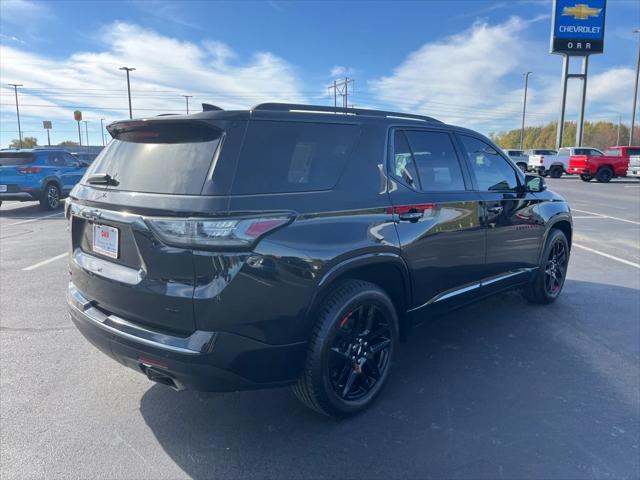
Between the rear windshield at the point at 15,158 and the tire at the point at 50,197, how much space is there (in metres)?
0.82

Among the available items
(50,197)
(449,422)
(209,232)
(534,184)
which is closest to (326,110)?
(209,232)

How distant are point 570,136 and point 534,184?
11283cm

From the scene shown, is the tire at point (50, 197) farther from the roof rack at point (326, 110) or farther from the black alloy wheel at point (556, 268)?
the black alloy wheel at point (556, 268)

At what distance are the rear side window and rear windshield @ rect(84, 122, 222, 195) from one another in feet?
0.63

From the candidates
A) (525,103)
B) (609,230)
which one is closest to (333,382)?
(609,230)

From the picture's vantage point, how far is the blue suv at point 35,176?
12438mm

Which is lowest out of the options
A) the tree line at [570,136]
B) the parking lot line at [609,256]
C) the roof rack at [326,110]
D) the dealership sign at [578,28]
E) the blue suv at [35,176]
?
the parking lot line at [609,256]

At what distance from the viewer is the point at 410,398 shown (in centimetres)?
327

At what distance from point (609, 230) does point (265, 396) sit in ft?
31.8

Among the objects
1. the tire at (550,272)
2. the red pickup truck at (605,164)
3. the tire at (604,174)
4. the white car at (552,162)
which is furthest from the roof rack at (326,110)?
the white car at (552,162)

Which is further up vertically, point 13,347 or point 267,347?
point 267,347

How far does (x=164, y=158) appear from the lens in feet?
8.79

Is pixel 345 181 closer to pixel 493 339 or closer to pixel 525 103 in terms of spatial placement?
pixel 493 339

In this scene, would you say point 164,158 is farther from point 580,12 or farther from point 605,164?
point 580,12
